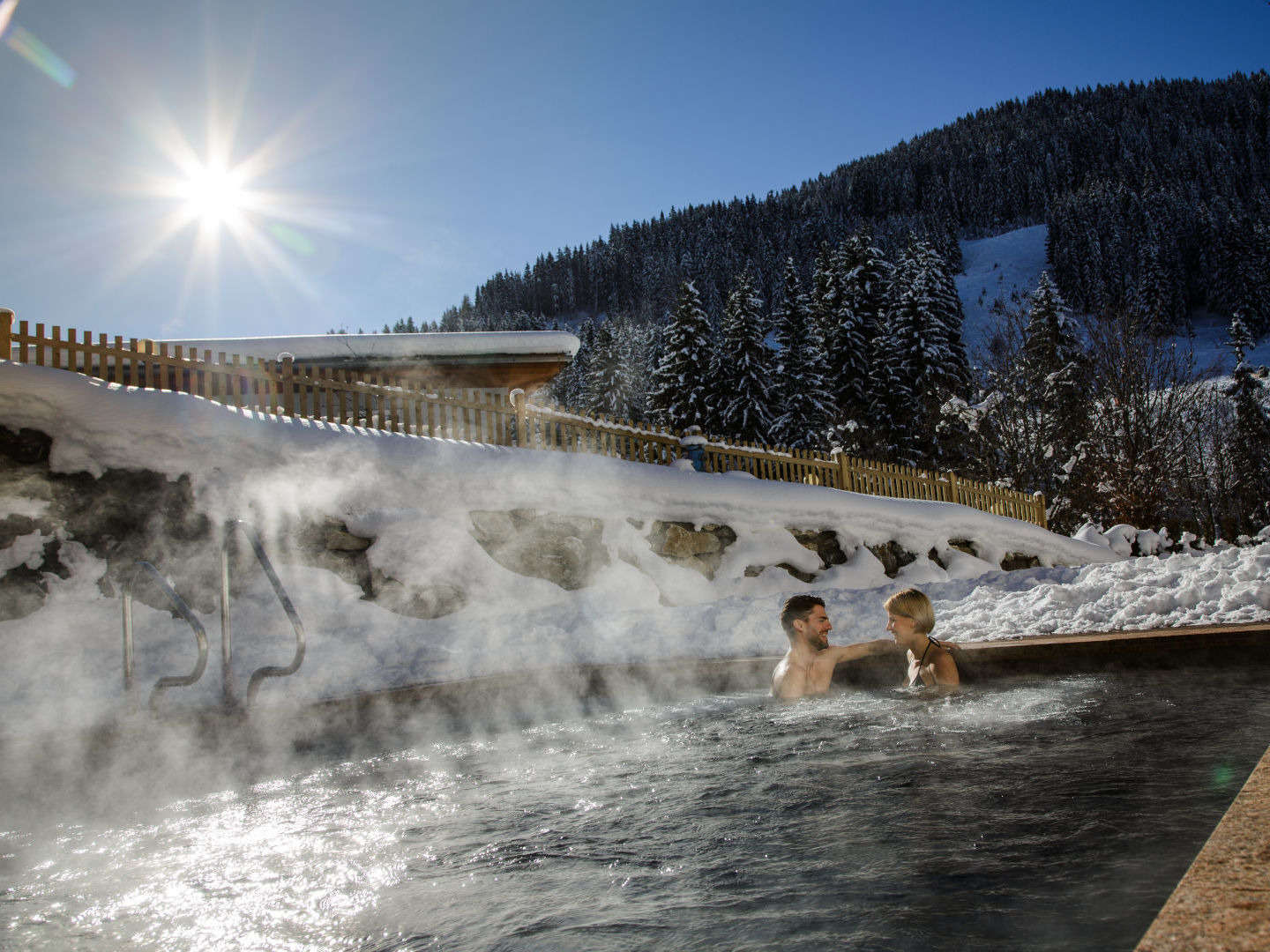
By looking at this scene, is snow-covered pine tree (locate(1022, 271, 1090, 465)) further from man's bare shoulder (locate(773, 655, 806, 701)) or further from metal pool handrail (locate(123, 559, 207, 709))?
metal pool handrail (locate(123, 559, 207, 709))

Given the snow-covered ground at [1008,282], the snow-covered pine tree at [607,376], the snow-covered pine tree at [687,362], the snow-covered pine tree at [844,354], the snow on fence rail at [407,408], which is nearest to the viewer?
the snow on fence rail at [407,408]

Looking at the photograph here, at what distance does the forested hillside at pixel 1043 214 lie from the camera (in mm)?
70875

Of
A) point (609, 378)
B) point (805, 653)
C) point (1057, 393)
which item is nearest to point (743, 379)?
point (609, 378)

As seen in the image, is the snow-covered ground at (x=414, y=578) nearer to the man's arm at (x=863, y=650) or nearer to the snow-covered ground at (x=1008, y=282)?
the man's arm at (x=863, y=650)

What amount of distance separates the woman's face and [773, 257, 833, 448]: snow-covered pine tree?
1060 inches

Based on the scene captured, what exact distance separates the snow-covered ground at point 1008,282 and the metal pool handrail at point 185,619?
65.1 m

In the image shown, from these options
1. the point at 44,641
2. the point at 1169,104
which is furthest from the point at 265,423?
the point at 1169,104

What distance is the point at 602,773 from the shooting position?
3.83 meters

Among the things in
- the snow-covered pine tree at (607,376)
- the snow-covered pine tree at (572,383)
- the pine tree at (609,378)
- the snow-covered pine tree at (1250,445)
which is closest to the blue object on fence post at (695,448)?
the pine tree at (609,378)

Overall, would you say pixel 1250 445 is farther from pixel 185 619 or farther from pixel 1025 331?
pixel 185 619

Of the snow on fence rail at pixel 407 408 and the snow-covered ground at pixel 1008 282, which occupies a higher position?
the snow-covered ground at pixel 1008 282

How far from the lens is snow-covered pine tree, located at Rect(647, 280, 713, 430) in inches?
1346

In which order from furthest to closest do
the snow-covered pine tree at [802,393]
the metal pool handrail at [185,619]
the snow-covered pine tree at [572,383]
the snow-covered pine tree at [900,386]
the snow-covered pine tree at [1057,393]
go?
the snow-covered pine tree at [572,383] → the snow-covered pine tree at [802,393] → the snow-covered pine tree at [900,386] → the snow-covered pine tree at [1057,393] → the metal pool handrail at [185,619]

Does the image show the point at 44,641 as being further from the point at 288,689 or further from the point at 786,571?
the point at 786,571
